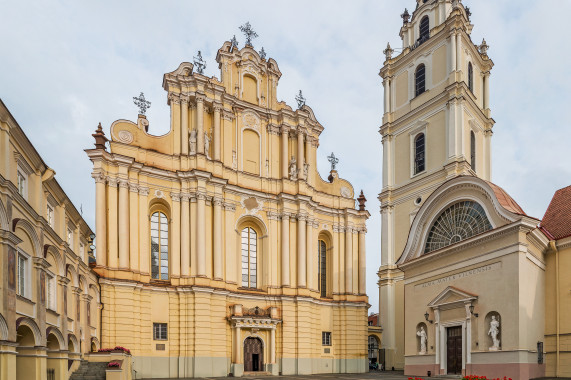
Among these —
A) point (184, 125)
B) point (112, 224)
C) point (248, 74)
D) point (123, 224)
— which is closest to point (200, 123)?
point (184, 125)

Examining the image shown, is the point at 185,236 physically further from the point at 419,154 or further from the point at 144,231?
the point at 419,154

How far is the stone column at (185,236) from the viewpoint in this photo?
31656 mm

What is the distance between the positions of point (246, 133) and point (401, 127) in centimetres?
1379

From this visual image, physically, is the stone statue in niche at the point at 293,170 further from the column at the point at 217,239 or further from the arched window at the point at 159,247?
the arched window at the point at 159,247

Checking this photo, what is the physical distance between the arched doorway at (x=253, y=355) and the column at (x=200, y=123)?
13.4m

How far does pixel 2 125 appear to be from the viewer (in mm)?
14117

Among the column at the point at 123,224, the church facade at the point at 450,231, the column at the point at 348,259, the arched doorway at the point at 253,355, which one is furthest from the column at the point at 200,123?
the church facade at the point at 450,231

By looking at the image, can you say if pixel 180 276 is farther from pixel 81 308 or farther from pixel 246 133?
pixel 246 133

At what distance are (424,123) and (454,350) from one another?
19.9 meters

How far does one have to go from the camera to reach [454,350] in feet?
82.9

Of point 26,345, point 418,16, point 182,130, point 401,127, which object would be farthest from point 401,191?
point 26,345

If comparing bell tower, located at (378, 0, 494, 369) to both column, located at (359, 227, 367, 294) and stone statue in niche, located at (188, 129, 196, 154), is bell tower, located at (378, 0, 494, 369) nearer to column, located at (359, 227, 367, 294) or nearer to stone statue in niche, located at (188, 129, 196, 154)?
column, located at (359, 227, 367, 294)

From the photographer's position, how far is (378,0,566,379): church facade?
2247cm

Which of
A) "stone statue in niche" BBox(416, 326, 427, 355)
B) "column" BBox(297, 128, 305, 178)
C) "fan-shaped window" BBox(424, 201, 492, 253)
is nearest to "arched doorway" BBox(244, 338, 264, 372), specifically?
"stone statue in niche" BBox(416, 326, 427, 355)
